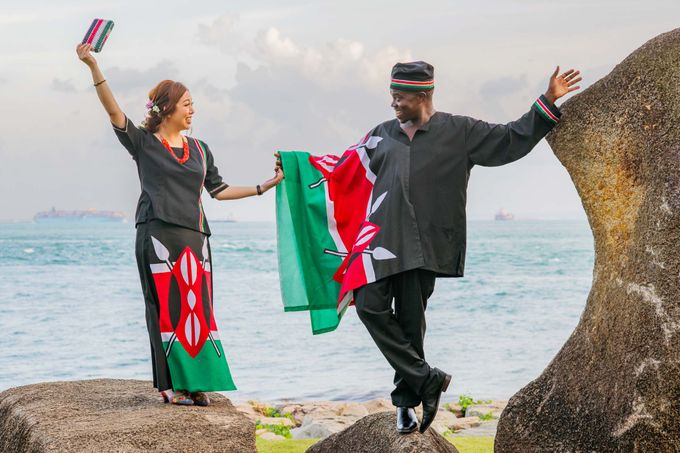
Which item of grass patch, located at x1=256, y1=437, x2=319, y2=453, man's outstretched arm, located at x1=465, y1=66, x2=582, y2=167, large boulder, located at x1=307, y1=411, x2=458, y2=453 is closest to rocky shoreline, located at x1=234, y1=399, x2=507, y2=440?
grass patch, located at x1=256, y1=437, x2=319, y2=453

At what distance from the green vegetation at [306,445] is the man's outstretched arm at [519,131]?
2419mm

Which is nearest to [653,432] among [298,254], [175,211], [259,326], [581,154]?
[581,154]

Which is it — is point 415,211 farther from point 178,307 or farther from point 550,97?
point 178,307

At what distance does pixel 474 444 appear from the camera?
6844 millimetres

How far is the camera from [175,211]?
17.5 ft

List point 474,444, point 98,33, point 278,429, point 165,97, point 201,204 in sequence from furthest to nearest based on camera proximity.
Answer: point 278,429
point 474,444
point 201,204
point 165,97
point 98,33

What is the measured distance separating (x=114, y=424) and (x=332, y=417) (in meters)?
4.51

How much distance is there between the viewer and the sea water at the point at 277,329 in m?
13.1

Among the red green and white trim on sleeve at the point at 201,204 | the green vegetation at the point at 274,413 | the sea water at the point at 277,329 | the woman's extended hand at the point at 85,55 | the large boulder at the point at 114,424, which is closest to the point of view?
the large boulder at the point at 114,424

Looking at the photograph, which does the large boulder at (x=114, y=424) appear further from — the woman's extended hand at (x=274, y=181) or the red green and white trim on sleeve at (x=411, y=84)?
the red green and white trim on sleeve at (x=411, y=84)

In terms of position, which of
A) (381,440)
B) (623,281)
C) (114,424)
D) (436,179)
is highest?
(436,179)

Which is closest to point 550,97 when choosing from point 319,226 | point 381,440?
point 319,226

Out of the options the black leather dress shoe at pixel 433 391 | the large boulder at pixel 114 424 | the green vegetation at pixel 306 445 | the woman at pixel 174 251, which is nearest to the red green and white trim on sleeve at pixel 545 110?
the black leather dress shoe at pixel 433 391

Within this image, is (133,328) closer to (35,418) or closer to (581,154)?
(35,418)
